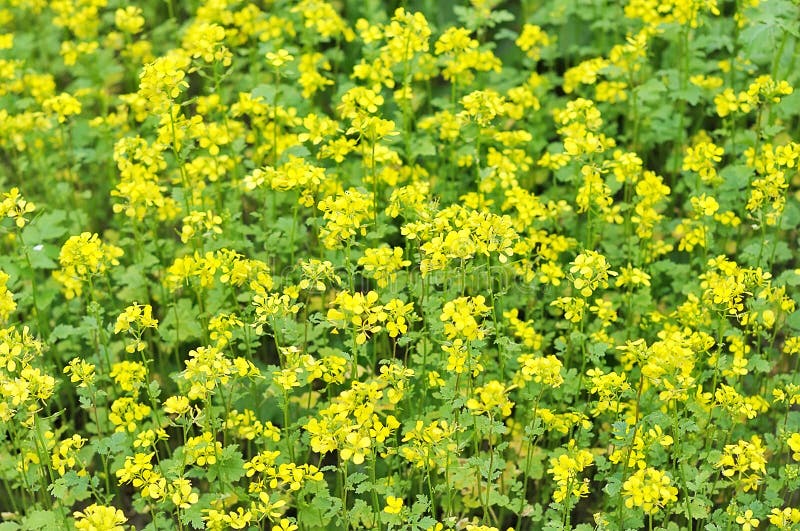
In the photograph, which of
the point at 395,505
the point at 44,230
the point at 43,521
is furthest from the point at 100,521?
the point at 44,230

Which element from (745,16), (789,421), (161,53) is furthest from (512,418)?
(161,53)

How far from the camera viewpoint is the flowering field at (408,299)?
12.2 feet

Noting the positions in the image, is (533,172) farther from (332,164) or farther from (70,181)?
(70,181)

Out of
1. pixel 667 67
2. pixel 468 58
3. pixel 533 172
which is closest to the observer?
pixel 468 58

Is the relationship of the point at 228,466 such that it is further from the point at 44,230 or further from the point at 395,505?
the point at 44,230

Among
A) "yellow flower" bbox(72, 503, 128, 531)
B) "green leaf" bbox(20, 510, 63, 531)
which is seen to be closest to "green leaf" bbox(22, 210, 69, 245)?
"green leaf" bbox(20, 510, 63, 531)

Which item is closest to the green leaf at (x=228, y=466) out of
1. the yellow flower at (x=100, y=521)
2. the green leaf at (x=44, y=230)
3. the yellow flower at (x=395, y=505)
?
the yellow flower at (x=100, y=521)

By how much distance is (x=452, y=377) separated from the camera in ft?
13.6

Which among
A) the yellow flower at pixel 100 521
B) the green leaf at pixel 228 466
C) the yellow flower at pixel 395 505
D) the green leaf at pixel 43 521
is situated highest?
the yellow flower at pixel 100 521

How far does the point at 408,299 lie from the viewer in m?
4.74

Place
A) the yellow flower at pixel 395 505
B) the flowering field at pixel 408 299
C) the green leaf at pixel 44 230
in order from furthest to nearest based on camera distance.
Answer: the green leaf at pixel 44 230
the flowering field at pixel 408 299
the yellow flower at pixel 395 505

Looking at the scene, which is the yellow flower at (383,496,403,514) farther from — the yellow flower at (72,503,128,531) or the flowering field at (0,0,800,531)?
the yellow flower at (72,503,128,531)

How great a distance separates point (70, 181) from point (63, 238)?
52cm

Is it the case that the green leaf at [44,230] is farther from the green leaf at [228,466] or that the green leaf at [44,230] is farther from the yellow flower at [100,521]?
the yellow flower at [100,521]
